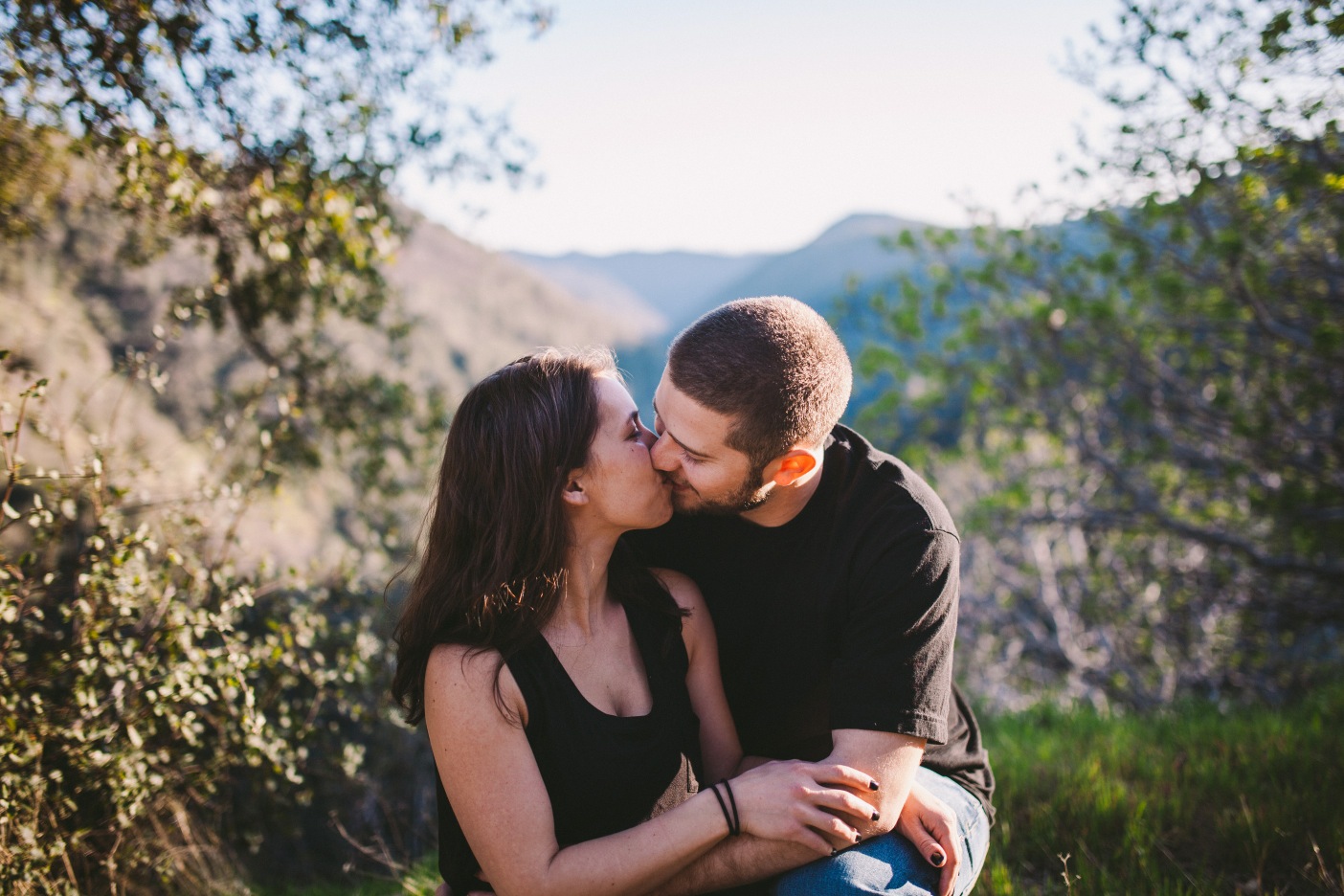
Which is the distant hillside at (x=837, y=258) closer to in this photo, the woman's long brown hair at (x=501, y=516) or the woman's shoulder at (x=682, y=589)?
the woman's shoulder at (x=682, y=589)

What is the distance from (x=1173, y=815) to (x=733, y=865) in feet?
6.70

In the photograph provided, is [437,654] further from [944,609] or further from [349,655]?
[349,655]

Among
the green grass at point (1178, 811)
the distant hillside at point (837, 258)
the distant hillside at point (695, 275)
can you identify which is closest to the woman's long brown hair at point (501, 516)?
the green grass at point (1178, 811)

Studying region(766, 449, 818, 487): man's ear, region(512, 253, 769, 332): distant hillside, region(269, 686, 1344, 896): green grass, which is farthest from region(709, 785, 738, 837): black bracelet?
region(512, 253, 769, 332): distant hillside

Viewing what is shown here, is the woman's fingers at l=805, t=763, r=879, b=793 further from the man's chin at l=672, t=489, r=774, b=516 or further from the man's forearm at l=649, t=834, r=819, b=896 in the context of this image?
the man's chin at l=672, t=489, r=774, b=516

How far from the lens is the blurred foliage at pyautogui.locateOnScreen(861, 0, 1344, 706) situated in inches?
204

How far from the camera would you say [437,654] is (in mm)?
2246

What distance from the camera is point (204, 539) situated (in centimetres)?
348

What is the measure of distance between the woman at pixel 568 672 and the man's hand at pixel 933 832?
0.27 metres

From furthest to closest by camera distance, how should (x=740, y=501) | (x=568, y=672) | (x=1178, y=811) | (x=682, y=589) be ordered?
(x=1178, y=811), (x=682, y=589), (x=740, y=501), (x=568, y=672)

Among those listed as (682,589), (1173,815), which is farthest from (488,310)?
(1173,815)

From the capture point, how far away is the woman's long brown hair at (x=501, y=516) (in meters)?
2.35

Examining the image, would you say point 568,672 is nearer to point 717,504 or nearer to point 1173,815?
point 717,504

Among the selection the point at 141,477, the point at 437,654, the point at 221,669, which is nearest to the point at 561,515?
the point at 437,654
